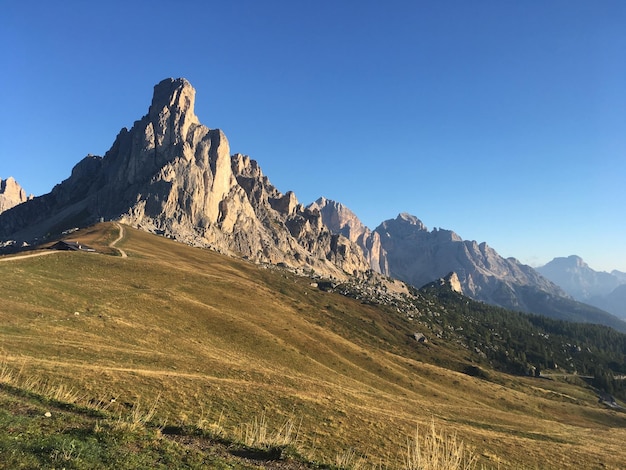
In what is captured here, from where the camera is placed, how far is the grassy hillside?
2622cm

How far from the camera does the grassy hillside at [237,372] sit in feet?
86.0

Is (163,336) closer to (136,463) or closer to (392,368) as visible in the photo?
(136,463)

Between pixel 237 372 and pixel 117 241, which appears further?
pixel 117 241

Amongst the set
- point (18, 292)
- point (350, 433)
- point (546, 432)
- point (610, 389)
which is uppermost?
point (18, 292)

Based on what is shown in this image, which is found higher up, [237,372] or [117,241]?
[117,241]

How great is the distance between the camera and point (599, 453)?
40812 mm

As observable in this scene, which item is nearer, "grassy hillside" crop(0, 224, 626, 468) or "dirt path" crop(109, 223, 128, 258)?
"grassy hillside" crop(0, 224, 626, 468)

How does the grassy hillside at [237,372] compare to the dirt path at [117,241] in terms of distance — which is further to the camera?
the dirt path at [117,241]

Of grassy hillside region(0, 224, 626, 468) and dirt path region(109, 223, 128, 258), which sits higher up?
dirt path region(109, 223, 128, 258)

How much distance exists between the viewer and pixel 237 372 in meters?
39.2

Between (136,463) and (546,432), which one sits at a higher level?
(136,463)

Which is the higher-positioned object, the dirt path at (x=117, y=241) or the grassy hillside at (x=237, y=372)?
the dirt path at (x=117, y=241)

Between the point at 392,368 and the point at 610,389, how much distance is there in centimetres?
14694

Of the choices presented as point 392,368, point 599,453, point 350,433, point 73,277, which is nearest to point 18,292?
point 73,277
